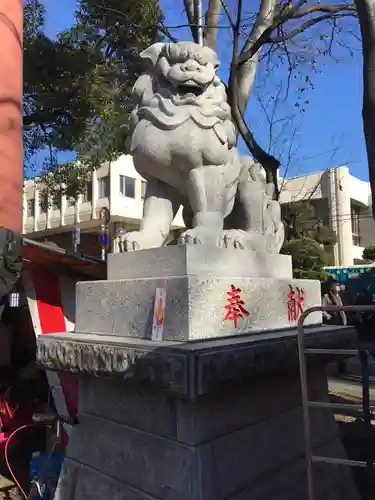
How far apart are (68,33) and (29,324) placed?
4544 millimetres

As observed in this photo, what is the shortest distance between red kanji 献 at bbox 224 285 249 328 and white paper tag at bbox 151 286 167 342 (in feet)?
0.99

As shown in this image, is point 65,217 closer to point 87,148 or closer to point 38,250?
point 87,148

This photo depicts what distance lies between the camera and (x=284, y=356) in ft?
7.09

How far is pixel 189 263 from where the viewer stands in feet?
6.93

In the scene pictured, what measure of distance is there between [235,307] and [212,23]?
18.0 ft

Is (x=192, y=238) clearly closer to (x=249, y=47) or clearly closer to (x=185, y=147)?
(x=185, y=147)

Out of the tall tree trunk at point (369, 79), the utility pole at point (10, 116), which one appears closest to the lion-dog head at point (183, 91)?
the tall tree trunk at point (369, 79)

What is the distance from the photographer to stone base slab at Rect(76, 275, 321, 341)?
199cm

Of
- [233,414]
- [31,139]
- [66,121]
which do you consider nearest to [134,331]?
[233,414]

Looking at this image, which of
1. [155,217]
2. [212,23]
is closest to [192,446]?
[155,217]

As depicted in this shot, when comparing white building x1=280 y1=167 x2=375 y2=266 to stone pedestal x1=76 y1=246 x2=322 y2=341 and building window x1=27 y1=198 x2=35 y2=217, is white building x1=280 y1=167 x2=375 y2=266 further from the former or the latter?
stone pedestal x1=76 y1=246 x2=322 y2=341

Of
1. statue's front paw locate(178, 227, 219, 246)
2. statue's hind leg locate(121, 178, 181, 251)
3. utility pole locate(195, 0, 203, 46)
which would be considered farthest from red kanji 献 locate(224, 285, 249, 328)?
utility pole locate(195, 0, 203, 46)

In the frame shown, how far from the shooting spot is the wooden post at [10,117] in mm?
4117

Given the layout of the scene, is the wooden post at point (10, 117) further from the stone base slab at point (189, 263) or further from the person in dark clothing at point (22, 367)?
the stone base slab at point (189, 263)
